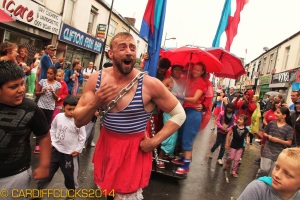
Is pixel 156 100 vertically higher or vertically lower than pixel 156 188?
higher

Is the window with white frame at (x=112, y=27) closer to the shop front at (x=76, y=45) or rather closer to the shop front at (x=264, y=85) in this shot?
the shop front at (x=76, y=45)

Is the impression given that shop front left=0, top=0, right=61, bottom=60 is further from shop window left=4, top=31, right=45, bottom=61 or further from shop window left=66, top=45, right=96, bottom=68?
shop window left=66, top=45, right=96, bottom=68

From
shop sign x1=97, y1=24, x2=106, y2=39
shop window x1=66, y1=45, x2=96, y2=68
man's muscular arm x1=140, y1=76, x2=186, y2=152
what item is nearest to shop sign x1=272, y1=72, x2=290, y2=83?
shop sign x1=97, y1=24, x2=106, y2=39

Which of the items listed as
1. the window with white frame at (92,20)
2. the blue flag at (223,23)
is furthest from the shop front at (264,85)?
the blue flag at (223,23)

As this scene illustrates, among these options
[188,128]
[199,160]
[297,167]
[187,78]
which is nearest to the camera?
[297,167]

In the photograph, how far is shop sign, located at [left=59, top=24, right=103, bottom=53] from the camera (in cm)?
1628

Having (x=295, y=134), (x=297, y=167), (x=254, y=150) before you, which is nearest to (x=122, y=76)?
(x=297, y=167)

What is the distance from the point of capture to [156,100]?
2418 millimetres

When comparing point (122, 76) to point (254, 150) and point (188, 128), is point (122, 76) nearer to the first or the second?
point (188, 128)

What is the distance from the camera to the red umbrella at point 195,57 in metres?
4.77

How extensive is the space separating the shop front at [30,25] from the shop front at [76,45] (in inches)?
36.1

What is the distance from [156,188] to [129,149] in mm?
2270

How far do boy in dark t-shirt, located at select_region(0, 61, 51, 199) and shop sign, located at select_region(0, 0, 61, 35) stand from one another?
35.6 ft

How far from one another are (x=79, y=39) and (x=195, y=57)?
14469 millimetres
